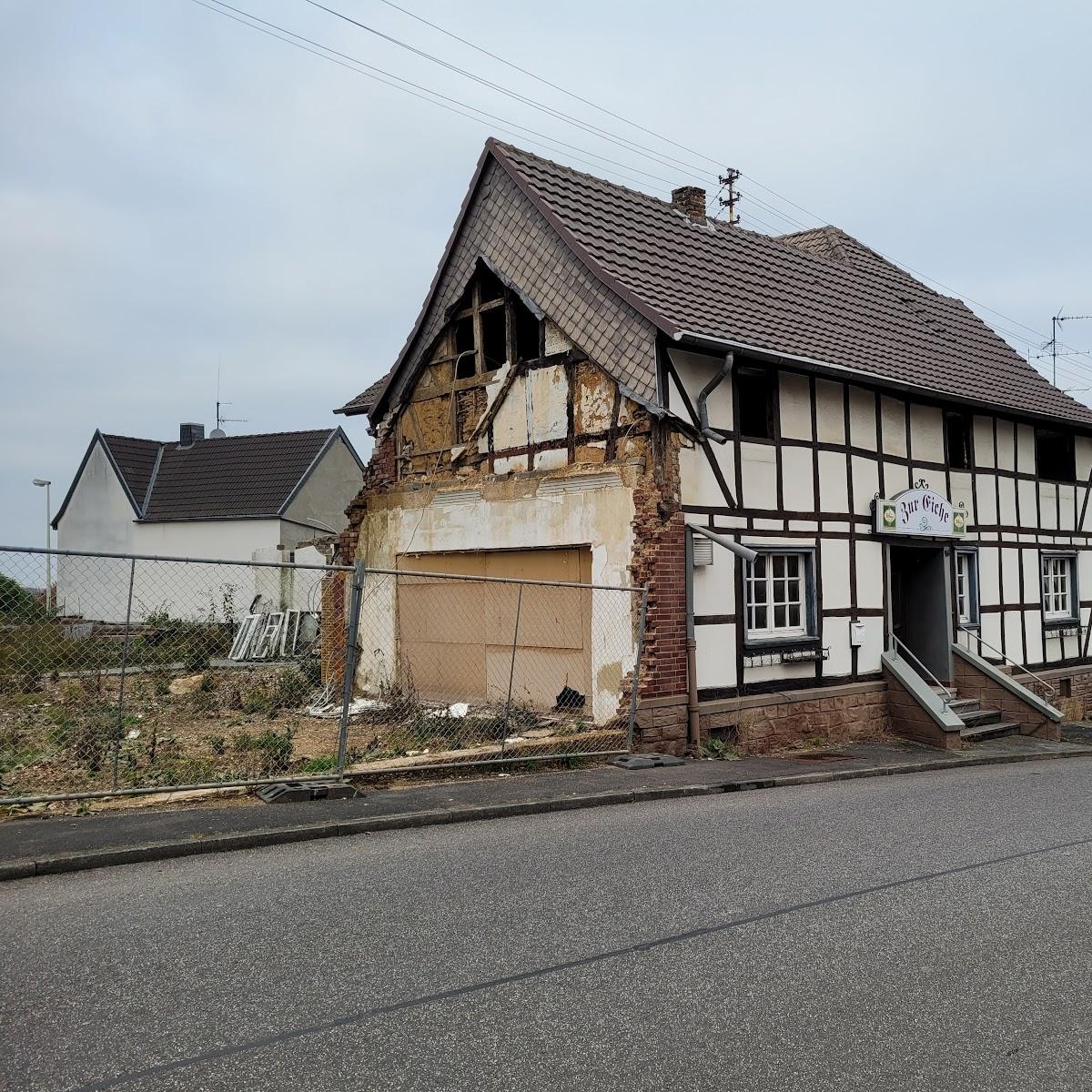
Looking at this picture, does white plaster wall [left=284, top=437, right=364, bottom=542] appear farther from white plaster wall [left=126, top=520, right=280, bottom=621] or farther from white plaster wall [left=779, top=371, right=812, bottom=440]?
white plaster wall [left=779, top=371, right=812, bottom=440]

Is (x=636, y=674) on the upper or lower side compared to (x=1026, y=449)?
lower

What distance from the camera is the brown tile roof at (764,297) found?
527 inches

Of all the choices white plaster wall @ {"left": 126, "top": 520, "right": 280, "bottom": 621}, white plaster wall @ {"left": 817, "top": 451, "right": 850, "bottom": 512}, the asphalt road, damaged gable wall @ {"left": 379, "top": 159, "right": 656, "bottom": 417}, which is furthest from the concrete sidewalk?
white plaster wall @ {"left": 126, "top": 520, "right": 280, "bottom": 621}

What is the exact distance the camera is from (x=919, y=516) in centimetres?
1586

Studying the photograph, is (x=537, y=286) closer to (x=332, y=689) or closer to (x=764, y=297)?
(x=764, y=297)

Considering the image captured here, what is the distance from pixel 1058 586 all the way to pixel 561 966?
57.8 ft

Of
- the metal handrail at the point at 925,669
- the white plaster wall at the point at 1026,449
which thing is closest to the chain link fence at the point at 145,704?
the metal handrail at the point at 925,669

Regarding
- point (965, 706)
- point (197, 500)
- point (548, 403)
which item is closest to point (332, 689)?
point (548, 403)

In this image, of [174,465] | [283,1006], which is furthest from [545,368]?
[174,465]

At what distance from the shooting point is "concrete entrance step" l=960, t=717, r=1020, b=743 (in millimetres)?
15250

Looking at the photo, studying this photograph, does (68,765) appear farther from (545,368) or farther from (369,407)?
(369,407)

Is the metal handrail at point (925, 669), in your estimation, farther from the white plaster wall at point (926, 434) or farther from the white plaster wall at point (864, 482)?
the white plaster wall at point (926, 434)

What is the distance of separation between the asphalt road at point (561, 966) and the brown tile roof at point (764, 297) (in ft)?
22.9

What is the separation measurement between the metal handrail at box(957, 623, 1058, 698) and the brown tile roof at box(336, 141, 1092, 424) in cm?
372
